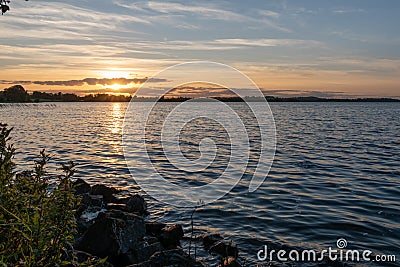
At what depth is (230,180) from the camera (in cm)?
2152

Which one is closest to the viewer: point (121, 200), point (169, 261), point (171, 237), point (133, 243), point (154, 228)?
point (169, 261)

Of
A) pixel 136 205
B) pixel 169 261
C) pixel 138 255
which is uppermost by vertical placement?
pixel 169 261

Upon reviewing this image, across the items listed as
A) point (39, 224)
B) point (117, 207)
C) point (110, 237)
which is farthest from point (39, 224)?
point (117, 207)

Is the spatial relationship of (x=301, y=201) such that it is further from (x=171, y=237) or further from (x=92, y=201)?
(x=92, y=201)

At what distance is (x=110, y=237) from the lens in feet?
31.6

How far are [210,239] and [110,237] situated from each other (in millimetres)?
3949

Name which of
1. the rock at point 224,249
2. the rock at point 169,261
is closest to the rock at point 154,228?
the rock at point 224,249

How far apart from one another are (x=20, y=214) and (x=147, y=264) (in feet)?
16.9

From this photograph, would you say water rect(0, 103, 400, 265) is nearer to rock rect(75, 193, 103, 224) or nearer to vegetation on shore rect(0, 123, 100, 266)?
rock rect(75, 193, 103, 224)

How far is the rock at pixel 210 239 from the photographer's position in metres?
12.0

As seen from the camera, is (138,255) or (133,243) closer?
(138,255)

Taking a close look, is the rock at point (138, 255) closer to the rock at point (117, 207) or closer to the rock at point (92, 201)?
the rock at point (117, 207)

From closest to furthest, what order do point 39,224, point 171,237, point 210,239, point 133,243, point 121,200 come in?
point 39,224 < point 133,243 < point 171,237 < point 210,239 < point 121,200

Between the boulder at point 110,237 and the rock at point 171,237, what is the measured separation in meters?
1.91
